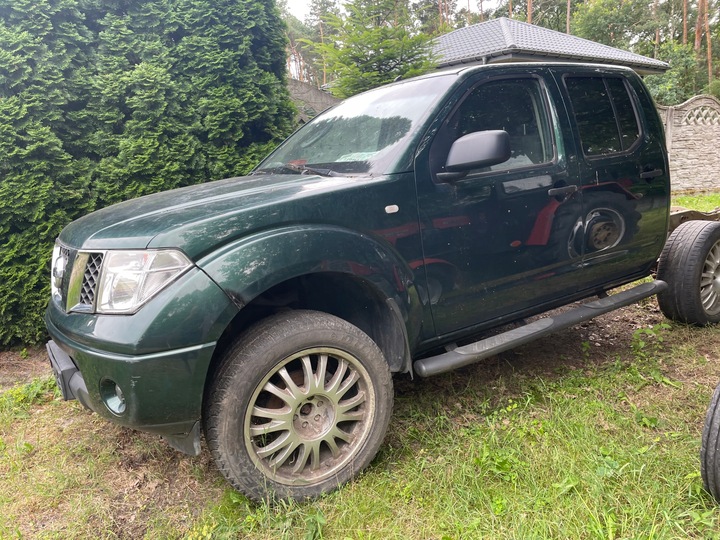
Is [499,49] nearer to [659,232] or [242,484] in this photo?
[659,232]

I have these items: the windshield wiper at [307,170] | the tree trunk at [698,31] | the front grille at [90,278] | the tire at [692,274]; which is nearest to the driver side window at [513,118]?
the windshield wiper at [307,170]

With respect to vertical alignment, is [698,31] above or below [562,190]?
above

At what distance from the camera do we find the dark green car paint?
189 cm

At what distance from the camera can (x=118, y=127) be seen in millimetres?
4551

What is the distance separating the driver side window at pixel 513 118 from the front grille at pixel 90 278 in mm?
1769

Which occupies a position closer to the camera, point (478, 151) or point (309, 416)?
point (309, 416)

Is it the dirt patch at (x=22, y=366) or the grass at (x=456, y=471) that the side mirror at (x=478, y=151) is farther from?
the dirt patch at (x=22, y=366)

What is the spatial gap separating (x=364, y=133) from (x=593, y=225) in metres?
1.52

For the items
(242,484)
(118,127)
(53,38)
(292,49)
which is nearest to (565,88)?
(242,484)

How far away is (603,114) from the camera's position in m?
3.25

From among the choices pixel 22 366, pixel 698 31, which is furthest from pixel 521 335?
pixel 698 31

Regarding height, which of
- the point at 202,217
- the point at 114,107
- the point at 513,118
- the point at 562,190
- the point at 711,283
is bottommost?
the point at 711,283

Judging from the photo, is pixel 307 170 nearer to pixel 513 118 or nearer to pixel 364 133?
pixel 364 133

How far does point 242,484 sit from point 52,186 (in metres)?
3.29
